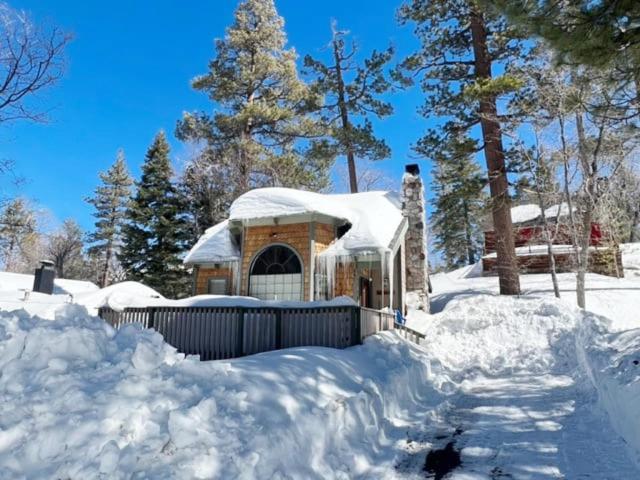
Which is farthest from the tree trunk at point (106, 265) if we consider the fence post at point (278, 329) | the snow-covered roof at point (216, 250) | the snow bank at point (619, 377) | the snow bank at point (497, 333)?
the snow bank at point (619, 377)

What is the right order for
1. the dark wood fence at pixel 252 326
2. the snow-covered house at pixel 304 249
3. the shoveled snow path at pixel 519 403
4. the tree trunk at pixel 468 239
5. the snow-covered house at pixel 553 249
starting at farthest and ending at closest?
the tree trunk at pixel 468 239 < the snow-covered house at pixel 553 249 < the snow-covered house at pixel 304 249 < the dark wood fence at pixel 252 326 < the shoveled snow path at pixel 519 403

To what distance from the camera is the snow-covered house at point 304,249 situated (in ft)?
41.3

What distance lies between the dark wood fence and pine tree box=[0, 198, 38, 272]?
26.9 metres

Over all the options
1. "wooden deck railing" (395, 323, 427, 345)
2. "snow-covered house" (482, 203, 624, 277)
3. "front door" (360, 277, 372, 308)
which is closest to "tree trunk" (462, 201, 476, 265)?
"snow-covered house" (482, 203, 624, 277)

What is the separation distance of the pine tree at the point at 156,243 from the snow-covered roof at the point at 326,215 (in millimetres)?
8819

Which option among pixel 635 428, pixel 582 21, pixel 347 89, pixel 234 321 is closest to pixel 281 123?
pixel 347 89

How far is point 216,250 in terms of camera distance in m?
14.7

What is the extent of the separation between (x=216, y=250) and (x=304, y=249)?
11.8 feet

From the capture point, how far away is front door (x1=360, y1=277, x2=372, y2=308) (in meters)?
14.0

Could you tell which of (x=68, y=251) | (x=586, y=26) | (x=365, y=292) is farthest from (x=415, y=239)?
(x=68, y=251)

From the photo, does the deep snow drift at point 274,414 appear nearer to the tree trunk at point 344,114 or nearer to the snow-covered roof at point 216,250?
the snow-covered roof at point 216,250

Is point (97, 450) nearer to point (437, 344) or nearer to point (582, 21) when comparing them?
point (582, 21)

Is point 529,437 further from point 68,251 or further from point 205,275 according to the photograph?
point 68,251

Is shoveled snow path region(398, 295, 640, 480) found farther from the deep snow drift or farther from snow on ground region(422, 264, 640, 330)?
snow on ground region(422, 264, 640, 330)
